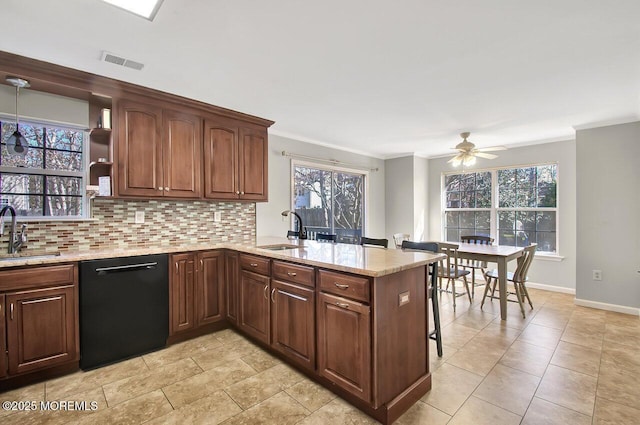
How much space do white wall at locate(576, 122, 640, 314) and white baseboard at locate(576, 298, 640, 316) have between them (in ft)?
0.06

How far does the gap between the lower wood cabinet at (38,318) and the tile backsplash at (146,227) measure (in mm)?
545

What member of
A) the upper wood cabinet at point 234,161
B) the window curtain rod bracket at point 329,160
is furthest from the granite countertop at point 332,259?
the window curtain rod bracket at point 329,160

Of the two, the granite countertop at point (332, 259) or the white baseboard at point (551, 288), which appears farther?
the white baseboard at point (551, 288)

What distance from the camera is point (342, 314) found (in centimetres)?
190

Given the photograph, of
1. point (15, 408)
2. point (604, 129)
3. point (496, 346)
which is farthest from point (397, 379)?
point (604, 129)

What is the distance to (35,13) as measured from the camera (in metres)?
1.76

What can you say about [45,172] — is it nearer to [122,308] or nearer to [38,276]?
[38,276]

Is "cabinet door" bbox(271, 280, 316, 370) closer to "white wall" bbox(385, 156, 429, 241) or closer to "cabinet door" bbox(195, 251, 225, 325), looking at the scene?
"cabinet door" bbox(195, 251, 225, 325)

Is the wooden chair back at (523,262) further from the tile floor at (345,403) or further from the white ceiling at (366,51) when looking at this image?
the white ceiling at (366,51)

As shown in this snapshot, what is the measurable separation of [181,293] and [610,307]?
5.10 meters

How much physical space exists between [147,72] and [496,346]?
3.92m

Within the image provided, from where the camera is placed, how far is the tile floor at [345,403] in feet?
6.06

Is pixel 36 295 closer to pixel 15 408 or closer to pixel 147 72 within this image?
pixel 15 408

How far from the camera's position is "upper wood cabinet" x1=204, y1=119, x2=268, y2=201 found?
3352 millimetres
